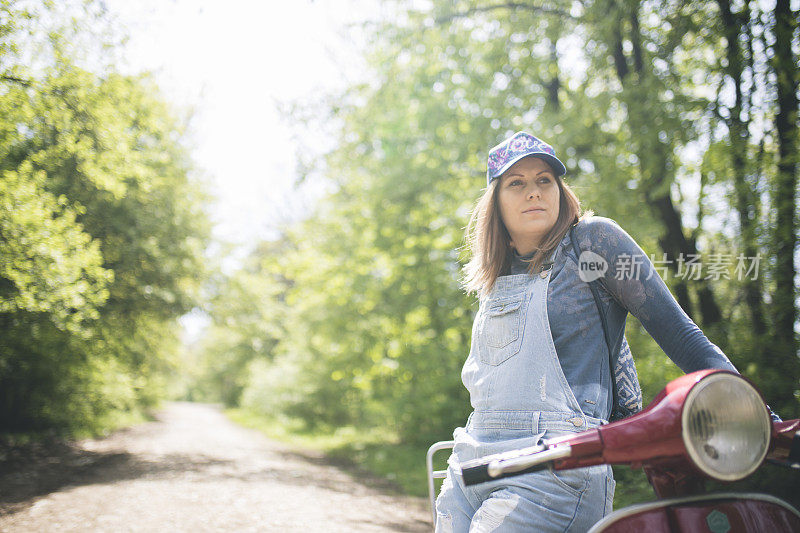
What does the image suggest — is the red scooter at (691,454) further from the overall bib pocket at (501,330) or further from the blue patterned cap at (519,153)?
the blue patterned cap at (519,153)

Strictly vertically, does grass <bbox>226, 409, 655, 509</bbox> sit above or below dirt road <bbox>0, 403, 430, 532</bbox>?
below

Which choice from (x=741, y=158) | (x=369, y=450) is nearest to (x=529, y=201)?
(x=741, y=158)

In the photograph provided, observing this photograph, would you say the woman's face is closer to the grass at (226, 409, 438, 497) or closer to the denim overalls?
the denim overalls

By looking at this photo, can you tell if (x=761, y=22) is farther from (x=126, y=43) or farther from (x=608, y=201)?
(x=126, y=43)

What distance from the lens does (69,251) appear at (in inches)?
309

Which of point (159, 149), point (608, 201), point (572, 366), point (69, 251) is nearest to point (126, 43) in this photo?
point (69, 251)

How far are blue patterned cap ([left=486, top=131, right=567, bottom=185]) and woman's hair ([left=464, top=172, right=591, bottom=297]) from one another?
5 cm

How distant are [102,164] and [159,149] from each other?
401 cm

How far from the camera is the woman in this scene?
141cm

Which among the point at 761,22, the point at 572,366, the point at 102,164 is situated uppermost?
the point at 761,22

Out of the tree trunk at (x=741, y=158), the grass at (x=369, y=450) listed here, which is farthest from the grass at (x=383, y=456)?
the tree trunk at (x=741, y=158)

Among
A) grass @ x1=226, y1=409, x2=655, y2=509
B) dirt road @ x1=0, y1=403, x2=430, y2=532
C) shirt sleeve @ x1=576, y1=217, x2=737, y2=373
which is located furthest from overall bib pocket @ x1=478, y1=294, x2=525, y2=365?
dirt road @ x1=0, y1=403, x2=430, y2=532

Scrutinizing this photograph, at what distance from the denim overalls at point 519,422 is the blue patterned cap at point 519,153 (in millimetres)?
370

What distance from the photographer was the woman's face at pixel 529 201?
70.2 inches
